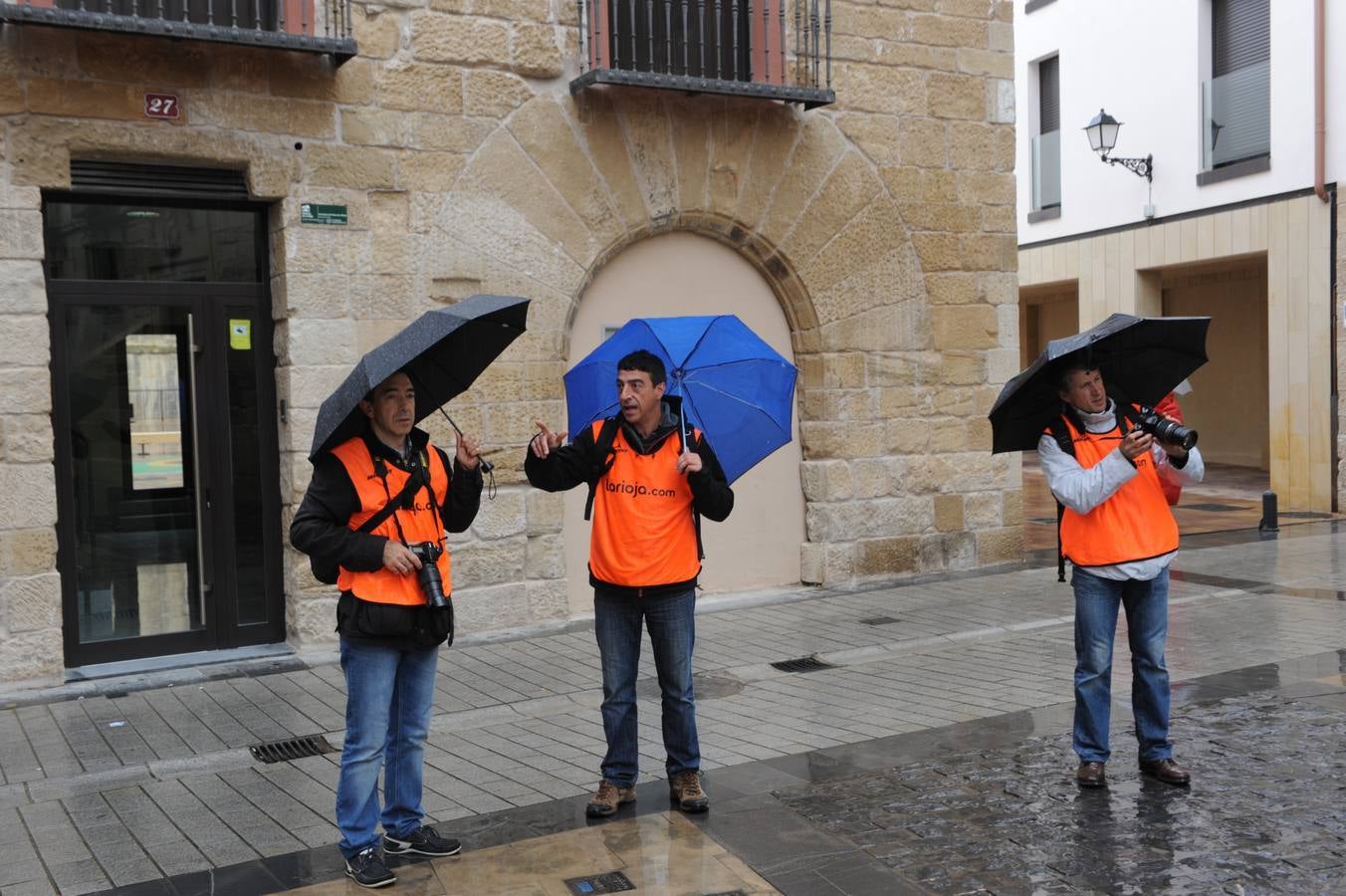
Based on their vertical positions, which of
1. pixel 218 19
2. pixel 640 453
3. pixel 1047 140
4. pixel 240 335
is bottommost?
pixel 640 453

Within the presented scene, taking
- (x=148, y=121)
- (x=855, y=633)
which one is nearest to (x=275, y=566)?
(x=148, y=121)

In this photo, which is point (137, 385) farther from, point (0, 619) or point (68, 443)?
point (0, 619)

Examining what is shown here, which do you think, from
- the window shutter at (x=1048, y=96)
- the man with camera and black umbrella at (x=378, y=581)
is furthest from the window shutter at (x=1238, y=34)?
the man with camera and black umbrella at (x=378, y=581)

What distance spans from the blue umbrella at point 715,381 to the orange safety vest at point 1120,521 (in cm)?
122

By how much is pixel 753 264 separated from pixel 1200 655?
4.39 meters

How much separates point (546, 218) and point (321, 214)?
1590 mm

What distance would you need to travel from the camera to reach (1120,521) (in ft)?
17.1

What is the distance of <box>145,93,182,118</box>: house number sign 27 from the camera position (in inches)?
308

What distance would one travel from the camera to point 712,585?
10125 mm

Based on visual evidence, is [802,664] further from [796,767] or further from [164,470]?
[164,470]

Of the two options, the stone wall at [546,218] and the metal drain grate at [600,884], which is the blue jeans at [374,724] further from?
the stone wall at [546,218]

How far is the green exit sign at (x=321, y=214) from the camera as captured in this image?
8297 millimetres

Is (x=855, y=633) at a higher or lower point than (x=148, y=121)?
lower

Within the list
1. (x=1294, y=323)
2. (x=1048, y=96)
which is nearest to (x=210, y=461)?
(x=1294, y=323)
